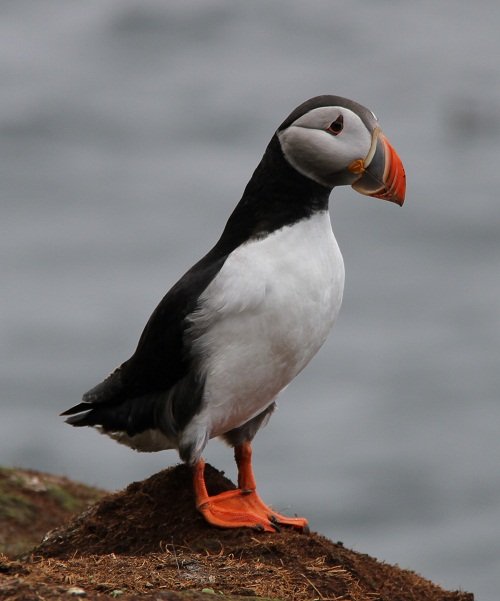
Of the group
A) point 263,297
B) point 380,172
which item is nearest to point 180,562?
point 263,297

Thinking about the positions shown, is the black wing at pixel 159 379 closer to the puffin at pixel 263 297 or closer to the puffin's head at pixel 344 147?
the puffin at pixel 263 297

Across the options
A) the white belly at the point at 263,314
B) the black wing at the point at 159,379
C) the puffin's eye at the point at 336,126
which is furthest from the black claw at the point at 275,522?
the puffin's eye at the point at 336,126

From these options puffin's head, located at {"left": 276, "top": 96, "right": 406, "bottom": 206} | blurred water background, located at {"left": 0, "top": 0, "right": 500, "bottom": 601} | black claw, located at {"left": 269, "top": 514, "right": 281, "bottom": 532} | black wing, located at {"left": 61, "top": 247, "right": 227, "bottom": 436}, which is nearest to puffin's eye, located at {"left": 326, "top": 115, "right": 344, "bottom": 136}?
puffin's head, located at {"left": 276, "top": 96, "right": 406, "bottom": 206}

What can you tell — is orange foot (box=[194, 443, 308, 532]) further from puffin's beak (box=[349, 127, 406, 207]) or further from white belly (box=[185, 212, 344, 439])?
puffin's beak (box=[349, 127, 406, 207])

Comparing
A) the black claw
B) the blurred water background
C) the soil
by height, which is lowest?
the soil

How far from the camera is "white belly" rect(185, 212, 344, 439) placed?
8867mm

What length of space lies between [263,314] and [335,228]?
28.2 m

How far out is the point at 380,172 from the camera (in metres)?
8.97

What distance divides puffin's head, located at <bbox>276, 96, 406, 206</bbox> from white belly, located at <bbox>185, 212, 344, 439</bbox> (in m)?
0.32

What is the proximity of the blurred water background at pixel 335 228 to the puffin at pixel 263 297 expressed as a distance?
57.0ft

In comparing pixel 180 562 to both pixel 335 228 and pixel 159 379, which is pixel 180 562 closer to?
pixel 159 379

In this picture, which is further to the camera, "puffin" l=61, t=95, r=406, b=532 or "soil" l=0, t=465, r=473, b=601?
"puffin" l=61, t=95, r=406, b=532

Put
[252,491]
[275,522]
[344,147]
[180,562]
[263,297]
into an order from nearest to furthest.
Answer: [180,562] → [263,297] → [344,147] → [275,522] → [252,491]

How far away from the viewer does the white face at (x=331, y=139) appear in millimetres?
8945
